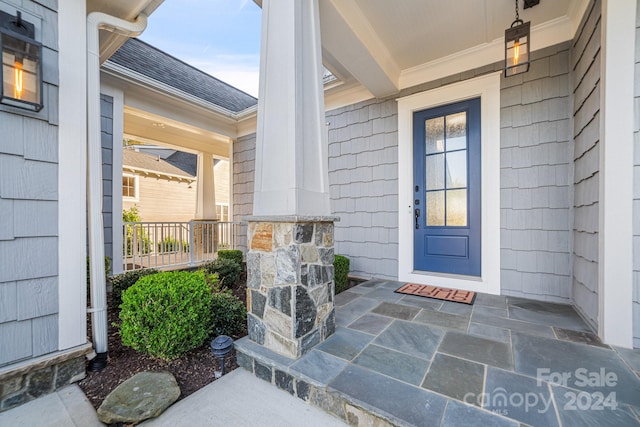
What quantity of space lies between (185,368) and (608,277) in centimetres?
300

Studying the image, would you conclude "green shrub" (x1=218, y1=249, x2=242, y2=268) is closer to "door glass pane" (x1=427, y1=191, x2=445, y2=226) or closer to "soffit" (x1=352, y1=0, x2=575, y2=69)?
"door glass pane" (x1=427, y1=191, x2=445, y2=226)

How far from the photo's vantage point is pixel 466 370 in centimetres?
149

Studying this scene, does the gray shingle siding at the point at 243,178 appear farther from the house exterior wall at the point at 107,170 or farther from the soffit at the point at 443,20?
the soffit at the point at 443,20

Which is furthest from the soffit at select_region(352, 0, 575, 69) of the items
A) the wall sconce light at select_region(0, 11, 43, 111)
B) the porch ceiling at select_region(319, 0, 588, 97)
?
the wall sconce light at select_region(0, 11, 43, 111)

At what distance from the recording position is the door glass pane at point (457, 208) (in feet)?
10.1

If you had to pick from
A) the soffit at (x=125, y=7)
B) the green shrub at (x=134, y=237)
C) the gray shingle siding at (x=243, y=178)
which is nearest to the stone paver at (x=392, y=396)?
the soffit at (x=125, y=7)

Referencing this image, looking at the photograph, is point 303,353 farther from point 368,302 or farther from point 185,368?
point 368,302

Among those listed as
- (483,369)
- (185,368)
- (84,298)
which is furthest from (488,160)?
(84,298)

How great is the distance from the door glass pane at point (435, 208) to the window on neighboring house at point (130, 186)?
9.04 m

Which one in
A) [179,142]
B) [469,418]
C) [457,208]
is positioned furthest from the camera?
[179,142]

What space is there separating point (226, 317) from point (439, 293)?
2264 millimetres

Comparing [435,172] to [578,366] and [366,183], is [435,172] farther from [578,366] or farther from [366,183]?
[578,366]

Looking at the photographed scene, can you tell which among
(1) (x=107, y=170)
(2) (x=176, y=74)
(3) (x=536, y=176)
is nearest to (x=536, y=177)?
(3) (x=536, y=176)

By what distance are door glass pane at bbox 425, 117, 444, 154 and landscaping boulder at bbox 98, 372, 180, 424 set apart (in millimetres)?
3476
